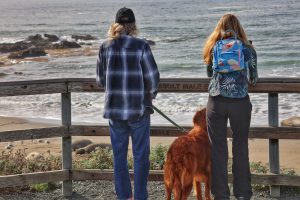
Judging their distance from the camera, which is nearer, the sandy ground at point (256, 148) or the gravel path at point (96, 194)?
the gravel path at point (96, 194)

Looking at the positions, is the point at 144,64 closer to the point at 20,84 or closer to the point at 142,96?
the point at 142,96

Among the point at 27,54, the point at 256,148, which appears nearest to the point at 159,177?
the point at 256,148

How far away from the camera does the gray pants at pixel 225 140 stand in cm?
593

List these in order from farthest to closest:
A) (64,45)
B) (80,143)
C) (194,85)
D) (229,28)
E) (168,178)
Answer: (64,45)
(80,143)
(194,85)
(229,28)
(168,178)

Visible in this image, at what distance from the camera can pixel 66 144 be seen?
7172 mm

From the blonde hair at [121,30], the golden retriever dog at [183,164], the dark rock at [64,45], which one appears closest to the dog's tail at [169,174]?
the golden retriever dog at [183,164]

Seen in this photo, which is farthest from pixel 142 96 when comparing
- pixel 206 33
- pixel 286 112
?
pixel 206 33

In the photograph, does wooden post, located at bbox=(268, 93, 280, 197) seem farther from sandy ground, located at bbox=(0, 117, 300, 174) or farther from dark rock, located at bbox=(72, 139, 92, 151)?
dark rock, located at bbox=(72, 139, 92, 151)

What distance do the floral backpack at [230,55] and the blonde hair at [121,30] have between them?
2.65ft

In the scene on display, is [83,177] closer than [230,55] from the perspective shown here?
No

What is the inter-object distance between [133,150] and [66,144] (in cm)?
149

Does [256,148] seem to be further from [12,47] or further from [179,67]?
[12,47]

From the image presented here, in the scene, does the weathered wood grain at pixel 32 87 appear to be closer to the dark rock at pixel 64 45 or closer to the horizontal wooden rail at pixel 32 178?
the horizontal wooden rail at pixel 32 178

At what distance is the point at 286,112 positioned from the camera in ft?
53.4
